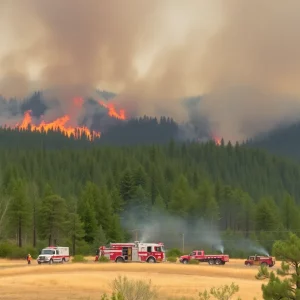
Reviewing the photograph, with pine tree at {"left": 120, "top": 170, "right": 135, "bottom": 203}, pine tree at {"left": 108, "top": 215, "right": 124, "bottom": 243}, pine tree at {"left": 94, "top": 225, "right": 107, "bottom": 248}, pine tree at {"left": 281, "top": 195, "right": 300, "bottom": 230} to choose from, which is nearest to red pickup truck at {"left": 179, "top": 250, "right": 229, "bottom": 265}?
pine tree at {"left": 94, "top": 225, "right": 107, "bottom": 248}

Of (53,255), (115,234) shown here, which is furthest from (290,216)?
(53,255)

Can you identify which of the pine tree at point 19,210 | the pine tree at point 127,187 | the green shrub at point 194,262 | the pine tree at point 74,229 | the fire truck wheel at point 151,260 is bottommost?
the green shrub at point 194,262

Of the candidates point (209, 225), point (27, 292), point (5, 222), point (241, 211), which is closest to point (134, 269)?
point (27, 292)

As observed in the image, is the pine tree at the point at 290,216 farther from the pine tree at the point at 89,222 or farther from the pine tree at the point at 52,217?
the pine tree at the point at 52,217

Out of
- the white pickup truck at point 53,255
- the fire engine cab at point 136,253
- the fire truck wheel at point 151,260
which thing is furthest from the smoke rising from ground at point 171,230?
the fire truck wheel at point 151,260

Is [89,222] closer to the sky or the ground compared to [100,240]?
closer to the sky

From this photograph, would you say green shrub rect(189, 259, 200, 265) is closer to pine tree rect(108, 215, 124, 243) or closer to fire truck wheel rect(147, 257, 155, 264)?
fire truck wheel rect(147, 257, 155, 264)

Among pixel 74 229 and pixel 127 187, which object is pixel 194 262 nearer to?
pixel 74 229

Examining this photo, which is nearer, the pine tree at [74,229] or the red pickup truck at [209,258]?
the red pickup truck at [209,258]

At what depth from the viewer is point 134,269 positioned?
196ft

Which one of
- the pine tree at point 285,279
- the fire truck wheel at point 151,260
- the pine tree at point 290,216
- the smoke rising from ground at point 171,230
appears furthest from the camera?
the pine tree at point 290,216

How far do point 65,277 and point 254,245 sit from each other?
72825 millimetres

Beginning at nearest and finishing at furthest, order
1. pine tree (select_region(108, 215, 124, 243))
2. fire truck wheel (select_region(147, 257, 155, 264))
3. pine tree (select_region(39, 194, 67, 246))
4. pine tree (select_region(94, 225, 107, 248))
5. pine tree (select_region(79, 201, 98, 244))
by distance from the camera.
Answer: fire truck wheel (select_region(147, 257, 155, 264)) < pine tree (select_region(94, 225, 107, 248)) < pine tree (select_region(39, 194, 67, 246)) < pine tree (select_region(79, 201, 98, 244)) < pine tree (select_region(108, 215, 124, 243))

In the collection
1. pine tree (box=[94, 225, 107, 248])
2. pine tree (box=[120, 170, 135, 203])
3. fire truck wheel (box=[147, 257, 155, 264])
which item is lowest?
fire truck wheel (box=[147, 257, 155, 264])
